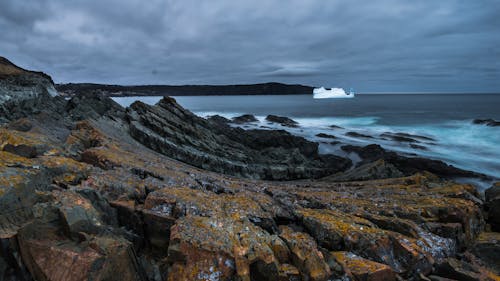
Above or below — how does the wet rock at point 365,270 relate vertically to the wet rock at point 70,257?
below

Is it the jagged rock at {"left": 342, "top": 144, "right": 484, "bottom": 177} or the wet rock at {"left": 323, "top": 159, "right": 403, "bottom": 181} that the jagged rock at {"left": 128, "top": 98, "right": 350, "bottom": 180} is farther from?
the wet rock at {"left": 323, "top": 159, "right": 403, "bottom": 181}

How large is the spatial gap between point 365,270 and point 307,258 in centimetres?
139

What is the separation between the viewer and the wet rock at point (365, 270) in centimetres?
650

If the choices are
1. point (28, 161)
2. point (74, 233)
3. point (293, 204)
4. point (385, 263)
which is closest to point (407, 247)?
point (385, 263)

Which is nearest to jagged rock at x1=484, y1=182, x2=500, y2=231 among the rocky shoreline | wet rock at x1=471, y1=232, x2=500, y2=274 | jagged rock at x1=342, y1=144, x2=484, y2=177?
the rocky shoreline

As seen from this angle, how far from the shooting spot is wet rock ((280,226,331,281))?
630cm

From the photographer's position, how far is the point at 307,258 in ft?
21.7

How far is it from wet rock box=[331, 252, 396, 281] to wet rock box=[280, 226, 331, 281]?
56cm

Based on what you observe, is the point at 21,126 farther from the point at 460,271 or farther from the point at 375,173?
the point at 375,173

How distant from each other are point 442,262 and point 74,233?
924 centimetres

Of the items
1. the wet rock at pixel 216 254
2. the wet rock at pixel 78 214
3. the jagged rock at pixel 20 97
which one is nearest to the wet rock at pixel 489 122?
the wet rock at pixel 216 254

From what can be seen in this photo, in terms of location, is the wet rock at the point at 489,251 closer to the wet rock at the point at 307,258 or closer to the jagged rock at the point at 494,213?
the jagged rock at the point at 494,213

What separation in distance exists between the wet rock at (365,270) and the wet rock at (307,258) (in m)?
0.56

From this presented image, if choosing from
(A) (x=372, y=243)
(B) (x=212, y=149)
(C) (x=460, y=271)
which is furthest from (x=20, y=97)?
(C) (x=460, y=271)
